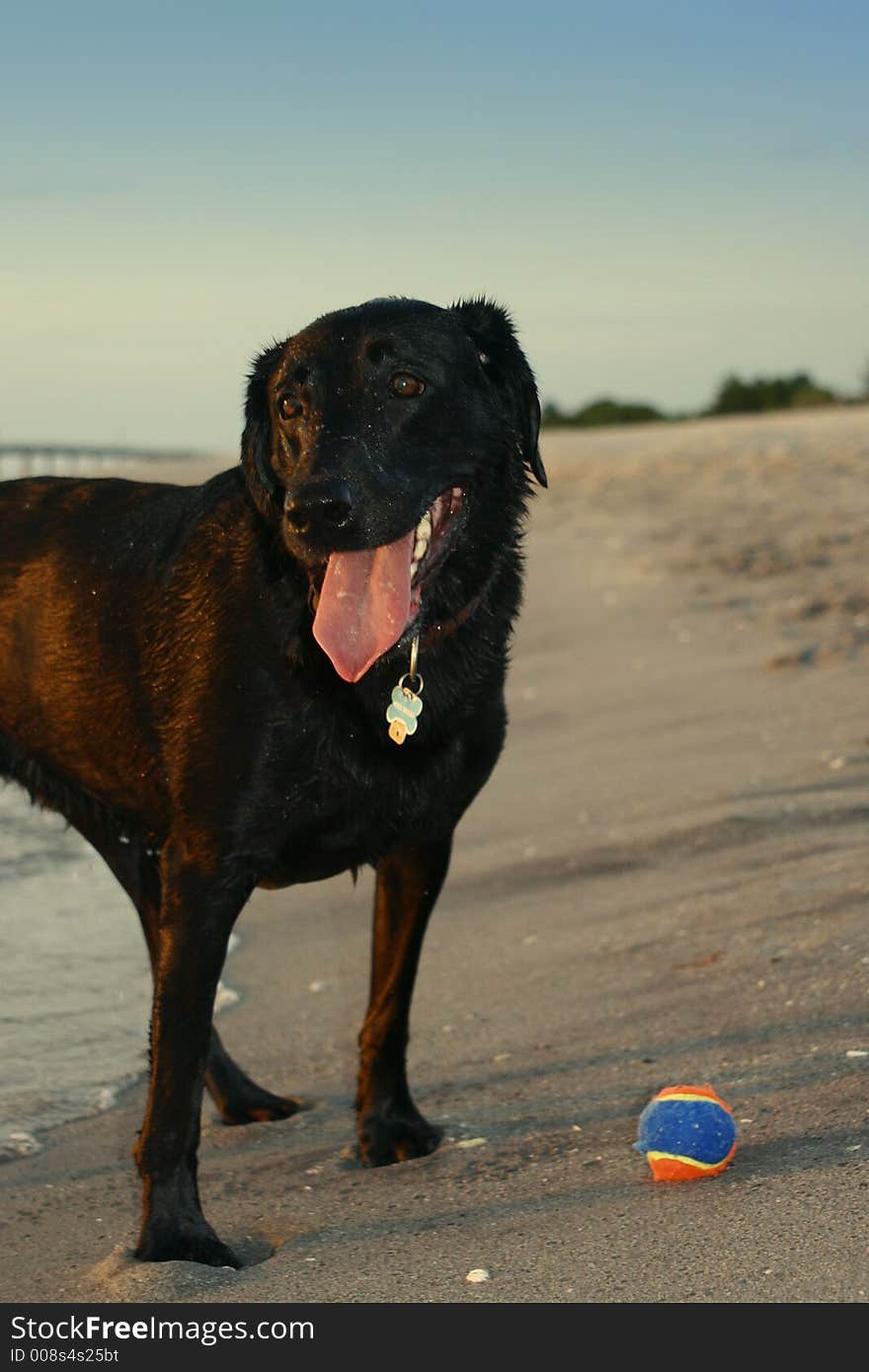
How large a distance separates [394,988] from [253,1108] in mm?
576

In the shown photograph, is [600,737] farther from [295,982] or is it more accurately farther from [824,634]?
[295,982]

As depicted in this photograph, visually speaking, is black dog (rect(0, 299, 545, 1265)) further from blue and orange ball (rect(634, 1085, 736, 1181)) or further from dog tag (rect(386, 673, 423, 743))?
blue and orange ball (rect(634, 1085, 736, 1181))

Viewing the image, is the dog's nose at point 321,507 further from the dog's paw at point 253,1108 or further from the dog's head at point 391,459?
the dog's paw at point 253,1108

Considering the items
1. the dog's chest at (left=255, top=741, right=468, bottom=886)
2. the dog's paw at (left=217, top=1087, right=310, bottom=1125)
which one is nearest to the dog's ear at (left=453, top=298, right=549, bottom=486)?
the dog's chest at (left=255, top=741, right=468, bottom=886)

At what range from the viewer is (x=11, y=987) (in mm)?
5691

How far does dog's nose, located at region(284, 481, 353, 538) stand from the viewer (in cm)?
357

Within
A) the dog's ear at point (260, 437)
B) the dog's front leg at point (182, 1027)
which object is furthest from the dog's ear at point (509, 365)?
the dog's front leg at point (182, 1027)

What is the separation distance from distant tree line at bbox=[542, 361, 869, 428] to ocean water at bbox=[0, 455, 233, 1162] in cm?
2675

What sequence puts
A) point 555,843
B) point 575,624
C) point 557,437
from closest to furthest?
point 555,843
point 575,624
point 557,437

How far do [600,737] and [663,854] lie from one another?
6.28 ft

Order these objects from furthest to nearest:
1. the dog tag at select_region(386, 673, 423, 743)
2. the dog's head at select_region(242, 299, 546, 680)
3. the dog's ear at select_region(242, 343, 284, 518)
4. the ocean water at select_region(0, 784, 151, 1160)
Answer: the ocean water at select_region(0, 784, 151, 1160)
the dog's ear at select_region(242, 343, 284, 518)
the dog tag at select_region(386, 673, 423, 743)
the dog's head at select_region(242, 299, 546, 680)

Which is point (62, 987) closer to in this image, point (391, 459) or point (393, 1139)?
point (393, 1139)
